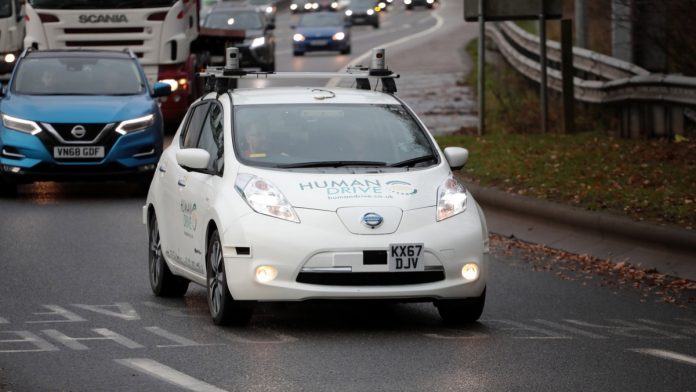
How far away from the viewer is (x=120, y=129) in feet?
65.1

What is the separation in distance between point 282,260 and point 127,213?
8.31 m

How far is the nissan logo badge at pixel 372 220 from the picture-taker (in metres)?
10.2

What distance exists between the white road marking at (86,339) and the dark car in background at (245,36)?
24.6m

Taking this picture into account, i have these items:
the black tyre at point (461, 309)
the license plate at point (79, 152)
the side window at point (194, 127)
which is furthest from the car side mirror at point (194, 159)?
the license plate at point (79, 152)

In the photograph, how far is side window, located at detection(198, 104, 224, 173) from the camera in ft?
36.7

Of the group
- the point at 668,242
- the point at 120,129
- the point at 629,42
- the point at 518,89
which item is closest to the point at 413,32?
the point at 518,89

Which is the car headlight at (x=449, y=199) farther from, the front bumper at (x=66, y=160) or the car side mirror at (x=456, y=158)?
the front bumper at (x=66, y=160)

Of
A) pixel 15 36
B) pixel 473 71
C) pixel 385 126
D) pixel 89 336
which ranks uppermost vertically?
pixel 385 126

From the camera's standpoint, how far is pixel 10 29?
100ft

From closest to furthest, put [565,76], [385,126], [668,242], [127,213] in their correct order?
[385,126]
[668,242]
[127,213]
[565,76]

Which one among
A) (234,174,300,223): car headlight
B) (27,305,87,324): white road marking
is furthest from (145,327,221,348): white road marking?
(234,174,300,223): car headlight

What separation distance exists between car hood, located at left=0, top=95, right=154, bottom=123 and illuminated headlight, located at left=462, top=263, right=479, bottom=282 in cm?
996

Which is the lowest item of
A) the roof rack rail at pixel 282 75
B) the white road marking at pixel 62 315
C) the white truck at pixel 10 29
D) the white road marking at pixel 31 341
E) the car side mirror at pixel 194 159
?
the white truck at pixel 10 29

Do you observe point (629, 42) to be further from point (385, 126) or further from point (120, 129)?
point (385, 126)
